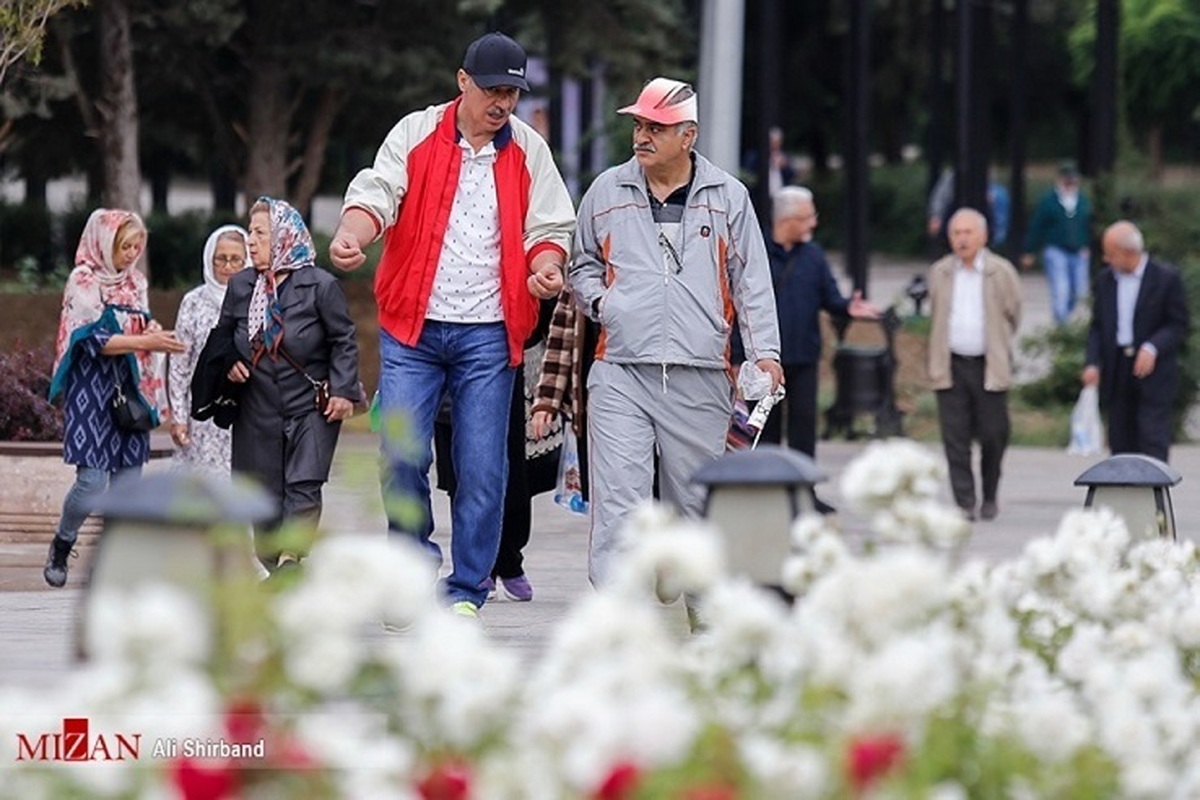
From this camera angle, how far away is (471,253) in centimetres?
931

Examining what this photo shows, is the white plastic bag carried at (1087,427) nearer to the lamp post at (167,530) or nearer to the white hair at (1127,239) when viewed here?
the white hair at (1127,239)

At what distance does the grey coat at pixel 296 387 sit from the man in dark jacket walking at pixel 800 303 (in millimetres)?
4544

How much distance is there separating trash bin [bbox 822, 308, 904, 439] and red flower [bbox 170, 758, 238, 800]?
51.7 ft

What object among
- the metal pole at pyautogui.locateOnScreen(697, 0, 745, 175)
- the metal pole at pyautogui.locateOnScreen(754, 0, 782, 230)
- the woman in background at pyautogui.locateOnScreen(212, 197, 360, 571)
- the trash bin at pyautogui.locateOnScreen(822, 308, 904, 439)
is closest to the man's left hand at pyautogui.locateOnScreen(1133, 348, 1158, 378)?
the metal pole at pyautogui.locateOnScreen(697, 0, 745, 175)

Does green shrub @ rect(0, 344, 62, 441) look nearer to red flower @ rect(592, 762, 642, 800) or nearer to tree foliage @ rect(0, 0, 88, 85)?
tree foliage @ rect(0, 0, 88, 85)

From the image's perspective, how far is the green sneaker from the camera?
928 cm

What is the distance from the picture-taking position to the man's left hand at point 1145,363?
15305 millimetres

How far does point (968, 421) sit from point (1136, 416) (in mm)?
1041

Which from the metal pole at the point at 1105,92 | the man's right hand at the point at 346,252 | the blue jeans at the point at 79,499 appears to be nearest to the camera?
the man's right hand at the point at 346,252

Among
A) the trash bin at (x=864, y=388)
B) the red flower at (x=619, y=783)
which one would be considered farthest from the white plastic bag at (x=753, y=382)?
the trash bin at (x=864, y=388)

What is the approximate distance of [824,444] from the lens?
A: 19.9 m

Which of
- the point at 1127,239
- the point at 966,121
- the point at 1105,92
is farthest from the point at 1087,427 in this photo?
the point at 966,121

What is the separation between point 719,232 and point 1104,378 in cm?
693

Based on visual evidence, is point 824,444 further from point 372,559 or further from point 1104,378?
point 372,559
